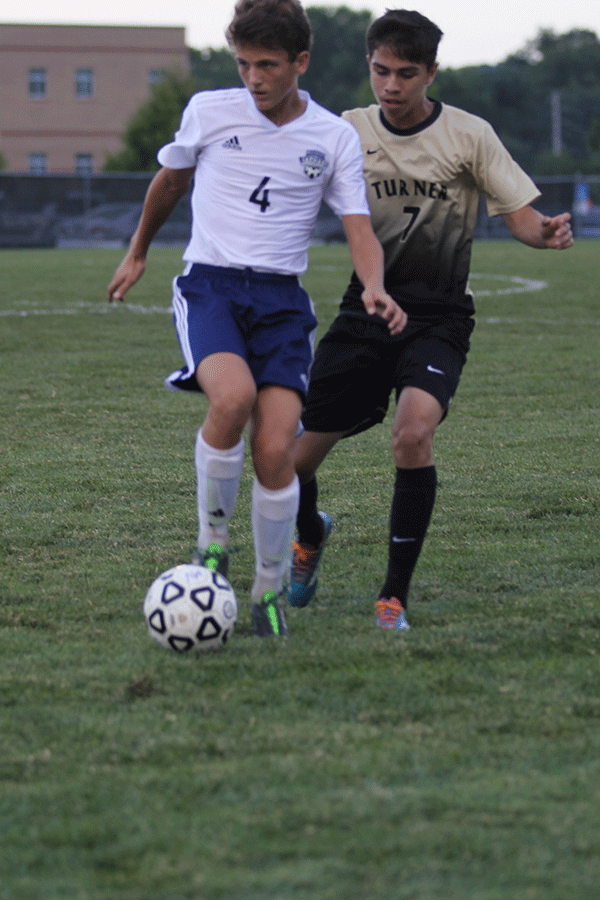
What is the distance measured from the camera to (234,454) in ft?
12.1

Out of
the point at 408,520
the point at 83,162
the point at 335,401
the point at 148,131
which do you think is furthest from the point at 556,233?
the point at 83,162

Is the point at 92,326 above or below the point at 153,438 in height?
below

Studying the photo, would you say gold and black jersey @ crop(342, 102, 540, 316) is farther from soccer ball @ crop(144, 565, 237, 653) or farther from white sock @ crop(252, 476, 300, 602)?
soccer ball @ crop(144, 565, 237, 653)

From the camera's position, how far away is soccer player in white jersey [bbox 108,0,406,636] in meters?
3.62

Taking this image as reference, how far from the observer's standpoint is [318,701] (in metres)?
3.01

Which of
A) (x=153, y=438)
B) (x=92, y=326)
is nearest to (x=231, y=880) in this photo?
(x=153, y=438)

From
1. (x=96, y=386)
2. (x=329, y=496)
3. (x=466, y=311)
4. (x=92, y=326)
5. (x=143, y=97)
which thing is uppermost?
(x=466, y=311)

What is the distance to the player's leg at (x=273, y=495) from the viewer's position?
3615 mm

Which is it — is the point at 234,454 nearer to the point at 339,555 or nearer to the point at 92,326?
the point at 339,555

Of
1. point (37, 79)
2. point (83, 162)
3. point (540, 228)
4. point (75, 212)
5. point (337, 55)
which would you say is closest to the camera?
point (540, 228)

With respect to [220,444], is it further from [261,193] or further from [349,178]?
[349,178]

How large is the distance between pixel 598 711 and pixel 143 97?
6084cm

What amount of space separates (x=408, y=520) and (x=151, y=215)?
132cm

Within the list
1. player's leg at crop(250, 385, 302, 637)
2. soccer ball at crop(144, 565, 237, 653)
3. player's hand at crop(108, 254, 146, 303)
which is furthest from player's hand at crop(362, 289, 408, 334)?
soccer ball at crop(144, 565, 237, 653)
